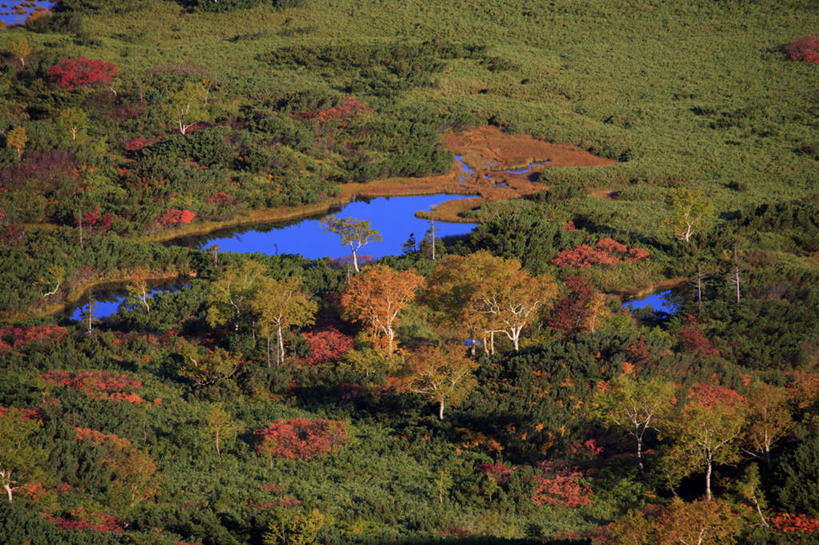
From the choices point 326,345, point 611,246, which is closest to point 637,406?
point 326,345

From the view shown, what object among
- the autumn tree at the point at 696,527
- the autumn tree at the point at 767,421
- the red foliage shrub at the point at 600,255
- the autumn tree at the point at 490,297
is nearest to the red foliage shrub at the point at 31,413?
the autumn tree at the point at 490,297

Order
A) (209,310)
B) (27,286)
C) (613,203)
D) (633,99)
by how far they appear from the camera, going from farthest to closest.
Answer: (633,99) < (613,203) < (27,286) < (209,310)

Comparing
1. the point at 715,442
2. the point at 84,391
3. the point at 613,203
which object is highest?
the point at 715,442

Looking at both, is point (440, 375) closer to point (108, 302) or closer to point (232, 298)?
point (232, 298)

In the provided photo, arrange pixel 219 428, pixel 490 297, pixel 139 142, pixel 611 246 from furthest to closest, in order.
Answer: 1. pixel 139 142
2. pixel 611 246
3. pixel 490 297
4. pixel 219 428

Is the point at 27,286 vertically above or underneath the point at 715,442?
underneath

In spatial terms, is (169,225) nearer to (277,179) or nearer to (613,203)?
(277,179)

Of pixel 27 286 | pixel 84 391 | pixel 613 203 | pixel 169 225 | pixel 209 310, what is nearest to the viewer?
pixel 84 391

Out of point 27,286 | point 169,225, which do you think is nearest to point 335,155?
point 169,225
